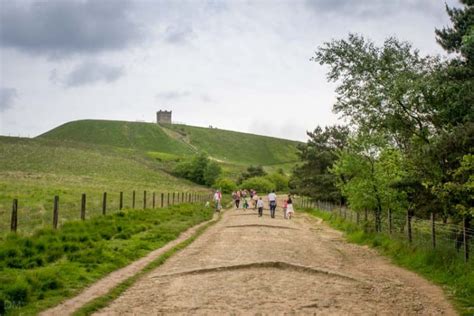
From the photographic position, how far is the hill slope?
158m


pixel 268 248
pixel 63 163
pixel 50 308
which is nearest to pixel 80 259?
pixel 50 308

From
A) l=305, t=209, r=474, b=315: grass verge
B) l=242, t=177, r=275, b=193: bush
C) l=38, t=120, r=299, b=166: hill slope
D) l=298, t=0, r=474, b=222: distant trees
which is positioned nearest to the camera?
l=305, t=209, r=474, b=315: grass verge

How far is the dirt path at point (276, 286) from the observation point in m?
9.60

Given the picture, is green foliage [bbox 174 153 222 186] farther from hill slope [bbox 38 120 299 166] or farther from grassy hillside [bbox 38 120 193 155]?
grassy hillside [bbox 38 120 193 155]

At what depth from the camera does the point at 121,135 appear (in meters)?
165

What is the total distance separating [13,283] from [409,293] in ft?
27.2

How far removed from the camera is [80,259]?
13.8m

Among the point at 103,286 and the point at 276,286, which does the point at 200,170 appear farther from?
the point at 276,286

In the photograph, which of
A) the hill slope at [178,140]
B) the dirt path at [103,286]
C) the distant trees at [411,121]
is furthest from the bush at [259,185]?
the dirt path at [103,286]

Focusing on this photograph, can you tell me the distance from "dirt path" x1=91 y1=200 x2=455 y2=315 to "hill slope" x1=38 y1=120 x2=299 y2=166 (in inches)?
5208

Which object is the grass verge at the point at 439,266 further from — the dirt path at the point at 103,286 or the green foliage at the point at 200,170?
the green foliage at the point at 200,170

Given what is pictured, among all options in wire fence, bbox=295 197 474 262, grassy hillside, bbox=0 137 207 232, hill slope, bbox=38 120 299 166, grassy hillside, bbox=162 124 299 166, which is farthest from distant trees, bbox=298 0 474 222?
grassy hillside, bbox=162 124 299 166

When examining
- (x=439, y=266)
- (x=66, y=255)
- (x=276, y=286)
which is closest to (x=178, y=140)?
(x=66, y=255)

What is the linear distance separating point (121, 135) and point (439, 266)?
156458 millimetres
